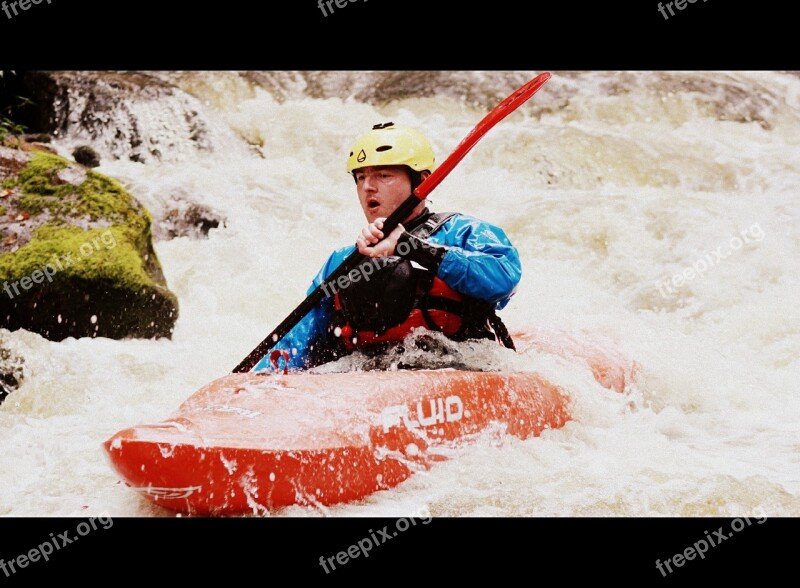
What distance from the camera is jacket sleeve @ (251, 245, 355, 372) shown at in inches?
133

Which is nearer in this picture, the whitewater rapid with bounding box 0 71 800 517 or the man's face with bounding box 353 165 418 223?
the whitewater rapid with bounding box 0 71 800 517

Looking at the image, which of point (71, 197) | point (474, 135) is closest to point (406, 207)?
point (474, 135)

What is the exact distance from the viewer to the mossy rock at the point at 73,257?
4453mm

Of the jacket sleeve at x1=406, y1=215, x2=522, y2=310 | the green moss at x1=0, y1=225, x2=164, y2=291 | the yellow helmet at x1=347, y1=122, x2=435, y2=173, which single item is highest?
the yellow helmet at x1=347, y1=122, x2=435, y2=173

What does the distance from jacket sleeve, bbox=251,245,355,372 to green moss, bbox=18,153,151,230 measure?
225cm

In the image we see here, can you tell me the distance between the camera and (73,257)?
181 inches

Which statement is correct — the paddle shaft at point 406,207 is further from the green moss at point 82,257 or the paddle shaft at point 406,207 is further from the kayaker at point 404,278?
the green moss at point 82,257

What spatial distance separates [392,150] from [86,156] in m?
5.87

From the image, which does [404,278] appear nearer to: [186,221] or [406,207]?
[406,207]

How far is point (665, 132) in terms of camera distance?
9.98 m

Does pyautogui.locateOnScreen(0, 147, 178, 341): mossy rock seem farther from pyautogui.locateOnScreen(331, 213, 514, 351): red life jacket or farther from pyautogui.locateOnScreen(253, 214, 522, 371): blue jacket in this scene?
pyautogui.locateOnScreen(331, 213, 514, 351): red life jacket

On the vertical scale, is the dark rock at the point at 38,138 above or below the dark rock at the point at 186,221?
above

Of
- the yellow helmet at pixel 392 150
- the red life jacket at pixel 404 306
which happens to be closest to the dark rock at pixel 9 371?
the red life jacket at pixel 404 306

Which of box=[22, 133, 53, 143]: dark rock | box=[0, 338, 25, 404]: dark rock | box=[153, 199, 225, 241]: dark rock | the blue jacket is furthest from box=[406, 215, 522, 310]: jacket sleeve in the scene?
box=[22, 133, 53, 143]: dark rock
